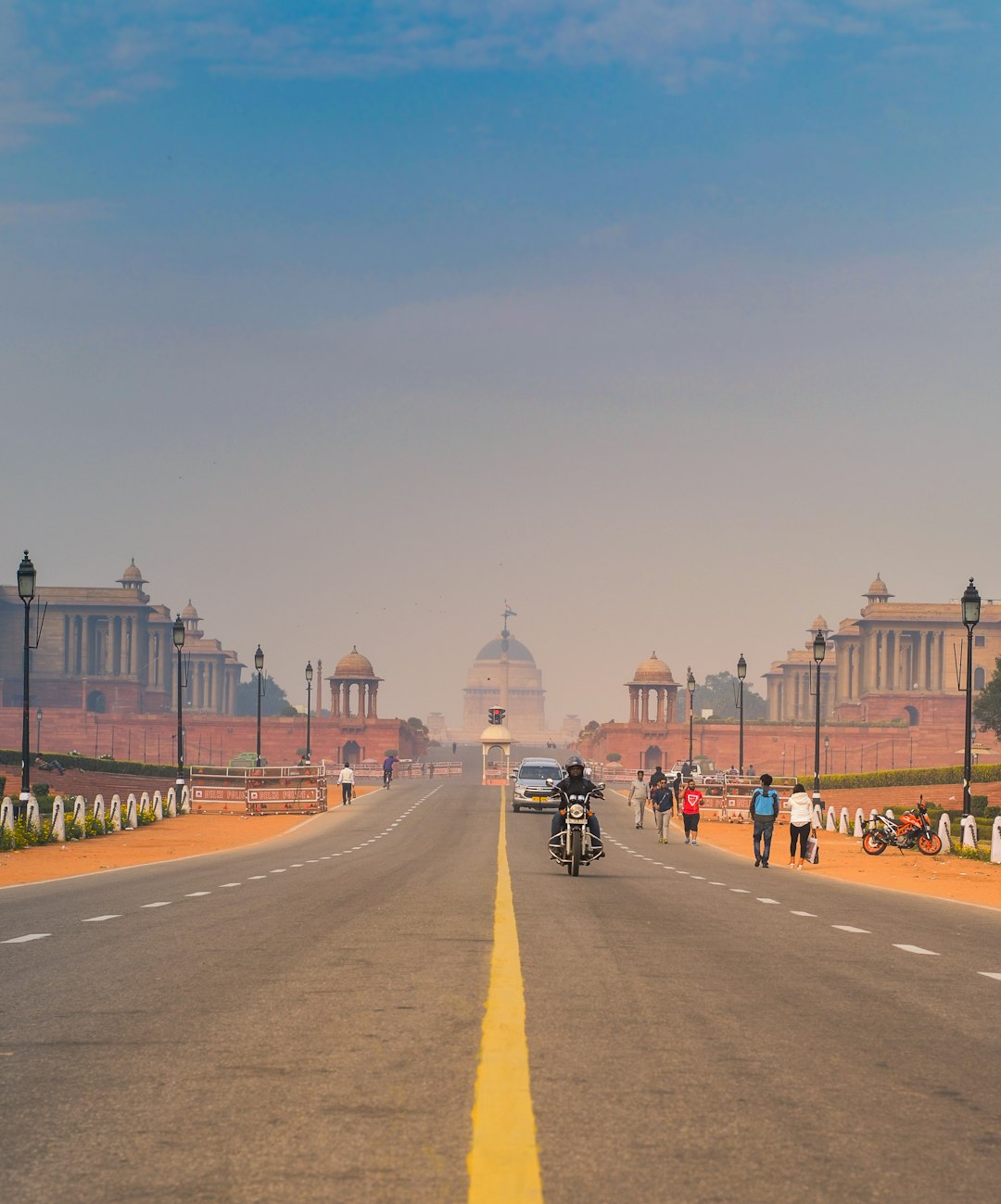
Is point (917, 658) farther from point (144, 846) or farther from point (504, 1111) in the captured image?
point (504, 1111)

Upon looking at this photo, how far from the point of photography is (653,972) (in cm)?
1053

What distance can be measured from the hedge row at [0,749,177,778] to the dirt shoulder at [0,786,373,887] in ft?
50.3

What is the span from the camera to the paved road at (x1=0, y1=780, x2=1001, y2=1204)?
5039 mm

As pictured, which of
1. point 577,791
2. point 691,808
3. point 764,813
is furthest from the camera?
point 691,808

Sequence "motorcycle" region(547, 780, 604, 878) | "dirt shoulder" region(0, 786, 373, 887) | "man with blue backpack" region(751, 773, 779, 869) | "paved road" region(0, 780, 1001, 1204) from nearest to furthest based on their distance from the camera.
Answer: "paved road" region(0, 780, 1001, 1204), "motorcycle" region(547, 780, 604, 878), "dirt shoulder" region(0, 786, 373, 887), "man with blue backpack" region(751, 773, 779, 869)

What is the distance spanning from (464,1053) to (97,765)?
64.3 metres

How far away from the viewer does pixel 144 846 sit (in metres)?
34.3

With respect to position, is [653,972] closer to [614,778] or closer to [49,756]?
[49,756]

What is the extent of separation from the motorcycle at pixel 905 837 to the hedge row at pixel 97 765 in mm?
39370

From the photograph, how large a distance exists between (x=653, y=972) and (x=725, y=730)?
481 feet

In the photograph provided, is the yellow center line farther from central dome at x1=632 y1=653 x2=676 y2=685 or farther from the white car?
central dome at x1=632 y1=653 x2=676 y2=685

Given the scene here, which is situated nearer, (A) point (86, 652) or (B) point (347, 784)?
(B) point (347, 784)

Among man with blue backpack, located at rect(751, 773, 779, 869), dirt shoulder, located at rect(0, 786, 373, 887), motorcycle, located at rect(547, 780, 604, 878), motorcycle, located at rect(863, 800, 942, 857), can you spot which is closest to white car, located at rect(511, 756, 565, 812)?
dirt shoulder, located at rect(0, 786, 373, 887)

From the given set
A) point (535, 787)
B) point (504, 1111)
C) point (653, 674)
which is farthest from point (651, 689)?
point (504, 1111)
